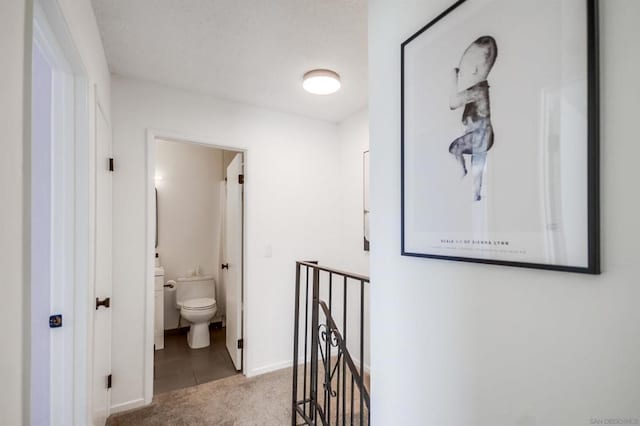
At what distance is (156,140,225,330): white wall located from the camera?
400 centimetres

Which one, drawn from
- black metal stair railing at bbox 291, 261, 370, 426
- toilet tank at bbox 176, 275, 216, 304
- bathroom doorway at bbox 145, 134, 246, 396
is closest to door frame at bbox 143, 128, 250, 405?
bathroom doorway at bbox 145, 134, 246, 396

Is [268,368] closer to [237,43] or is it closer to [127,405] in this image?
[127,405]

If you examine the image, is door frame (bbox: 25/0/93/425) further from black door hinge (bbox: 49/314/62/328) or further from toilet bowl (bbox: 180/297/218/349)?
toilet bowl (bbox: 180/297/218/349)

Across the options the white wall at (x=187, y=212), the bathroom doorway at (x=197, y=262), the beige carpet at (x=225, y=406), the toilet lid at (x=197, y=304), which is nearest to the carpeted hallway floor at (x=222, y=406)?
the beige carpet at (x=225, y=406)

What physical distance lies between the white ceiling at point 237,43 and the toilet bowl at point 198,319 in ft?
7.35

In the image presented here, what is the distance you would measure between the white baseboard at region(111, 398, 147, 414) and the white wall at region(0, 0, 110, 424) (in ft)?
6.47

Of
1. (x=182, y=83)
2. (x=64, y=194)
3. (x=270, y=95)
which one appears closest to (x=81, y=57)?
(x=64, y=194)

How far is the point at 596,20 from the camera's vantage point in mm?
654

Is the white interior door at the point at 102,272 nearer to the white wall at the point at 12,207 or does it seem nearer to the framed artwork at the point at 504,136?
the white wall at the point at 12,207

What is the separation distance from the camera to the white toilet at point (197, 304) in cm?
341

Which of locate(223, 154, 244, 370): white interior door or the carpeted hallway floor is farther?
locate(223, 154, 244, 370): white interior door

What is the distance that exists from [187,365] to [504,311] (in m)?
3.03

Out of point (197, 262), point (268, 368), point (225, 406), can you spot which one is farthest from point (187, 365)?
point (197, 262)

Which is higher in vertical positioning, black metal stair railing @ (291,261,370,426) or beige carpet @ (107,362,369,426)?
black metal stair railing @ (291,261,370,426)
